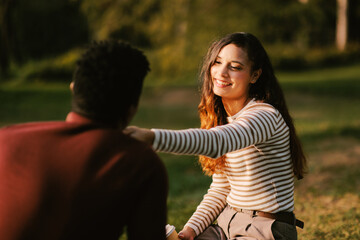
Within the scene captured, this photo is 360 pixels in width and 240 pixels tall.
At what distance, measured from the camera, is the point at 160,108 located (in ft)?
54.9

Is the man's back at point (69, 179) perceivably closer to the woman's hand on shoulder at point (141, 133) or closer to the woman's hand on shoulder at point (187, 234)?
the woman's hand on shoulder at point (141, 133)

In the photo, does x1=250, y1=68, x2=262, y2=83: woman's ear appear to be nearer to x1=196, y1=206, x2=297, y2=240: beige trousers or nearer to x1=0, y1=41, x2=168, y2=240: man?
x1=196, y1=206, x2=297, y2=240: beige trousers

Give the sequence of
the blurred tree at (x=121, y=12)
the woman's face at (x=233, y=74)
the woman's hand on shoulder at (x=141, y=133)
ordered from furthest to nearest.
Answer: the blurred tree at (x=121, y=12), the woman's face at (x=233, y=74), the woman's hand on shoulder at (x=141, y=133)

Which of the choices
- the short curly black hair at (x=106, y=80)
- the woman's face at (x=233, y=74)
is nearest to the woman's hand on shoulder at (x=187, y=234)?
the woman's face at (x=233, y=74)

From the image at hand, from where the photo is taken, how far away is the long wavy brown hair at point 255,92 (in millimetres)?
2488

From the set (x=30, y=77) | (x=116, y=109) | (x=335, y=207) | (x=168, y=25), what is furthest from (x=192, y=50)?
(x=30, y=77)

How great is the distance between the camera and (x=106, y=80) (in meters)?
1.54

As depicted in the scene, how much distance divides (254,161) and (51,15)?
2530 centimetres

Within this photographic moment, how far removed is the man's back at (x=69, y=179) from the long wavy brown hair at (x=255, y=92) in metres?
1.08

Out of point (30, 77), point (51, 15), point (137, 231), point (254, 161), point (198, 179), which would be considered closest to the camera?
point (137, 231)

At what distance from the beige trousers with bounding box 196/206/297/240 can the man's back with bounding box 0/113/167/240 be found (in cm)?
97

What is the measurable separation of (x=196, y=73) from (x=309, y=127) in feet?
10.5

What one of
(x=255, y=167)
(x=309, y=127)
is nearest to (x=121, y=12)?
(x=309, y=127)

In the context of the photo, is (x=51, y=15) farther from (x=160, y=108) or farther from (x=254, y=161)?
(x=254, y=161)
